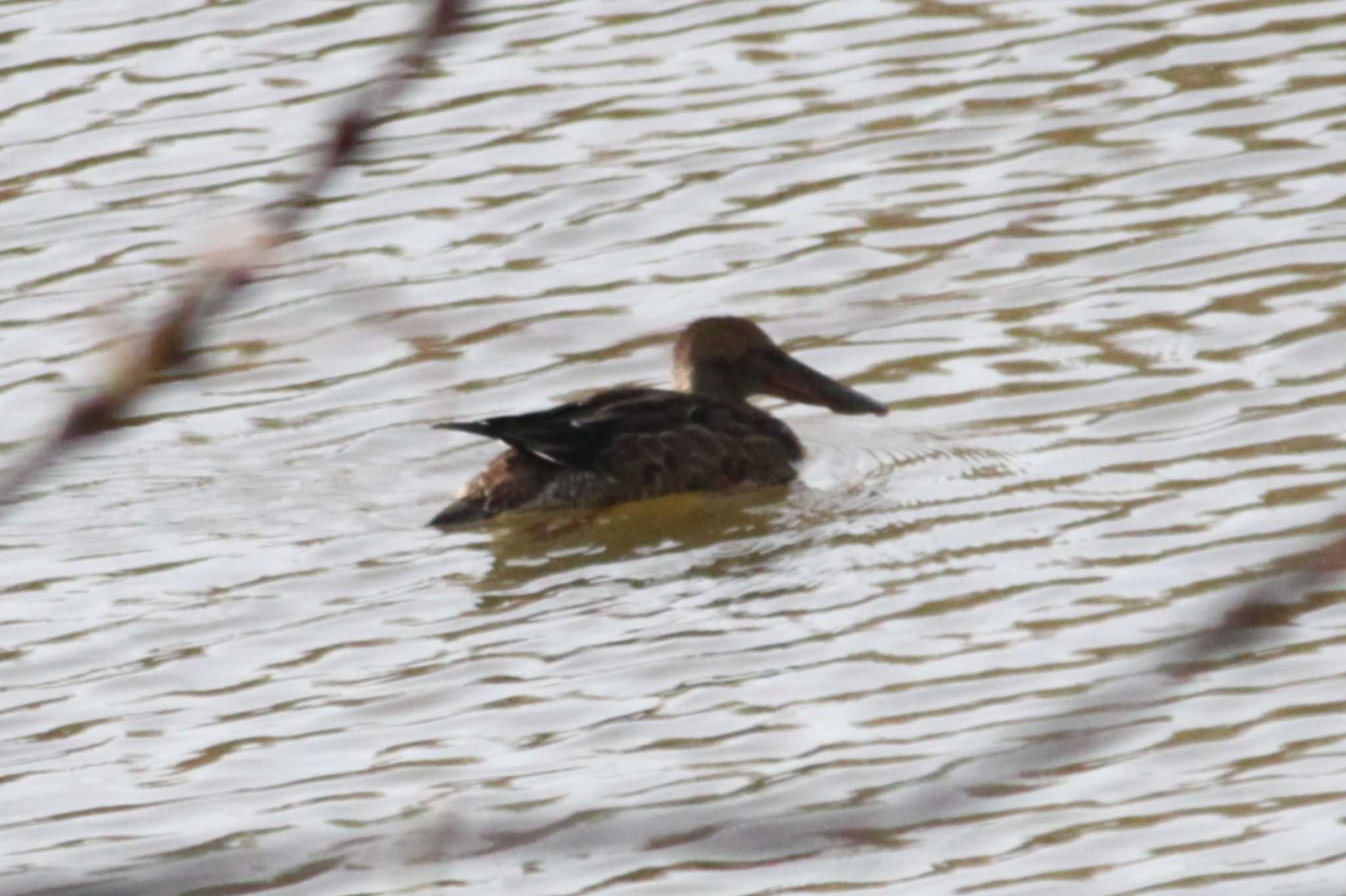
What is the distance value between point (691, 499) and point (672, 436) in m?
0.19

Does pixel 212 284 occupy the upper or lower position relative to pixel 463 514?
upper

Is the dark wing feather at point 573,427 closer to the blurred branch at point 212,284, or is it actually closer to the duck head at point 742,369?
the duck head at point 742,369

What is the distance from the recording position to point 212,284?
1.46m

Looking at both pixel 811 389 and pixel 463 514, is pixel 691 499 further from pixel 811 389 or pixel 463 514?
pixel 463 514

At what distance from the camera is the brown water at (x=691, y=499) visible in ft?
17.5

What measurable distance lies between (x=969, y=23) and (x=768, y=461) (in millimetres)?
3854

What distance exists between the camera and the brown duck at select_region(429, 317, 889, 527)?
787 centimetres

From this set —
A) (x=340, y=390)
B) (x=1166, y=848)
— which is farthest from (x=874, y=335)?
(x=1166, y=848)

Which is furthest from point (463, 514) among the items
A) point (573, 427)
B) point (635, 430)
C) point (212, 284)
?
point (212, 284)

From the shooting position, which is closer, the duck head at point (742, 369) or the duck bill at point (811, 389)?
the duck bill at point (811, 389)

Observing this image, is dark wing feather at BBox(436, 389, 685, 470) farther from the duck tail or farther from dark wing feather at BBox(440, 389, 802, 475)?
the duck tail

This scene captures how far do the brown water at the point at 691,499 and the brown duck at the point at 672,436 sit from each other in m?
0.11

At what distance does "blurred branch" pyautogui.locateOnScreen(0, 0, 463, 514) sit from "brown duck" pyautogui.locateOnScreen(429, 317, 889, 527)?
5.82m

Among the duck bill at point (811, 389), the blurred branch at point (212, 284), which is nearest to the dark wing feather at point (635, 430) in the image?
the duck bill at point (811, 389)
